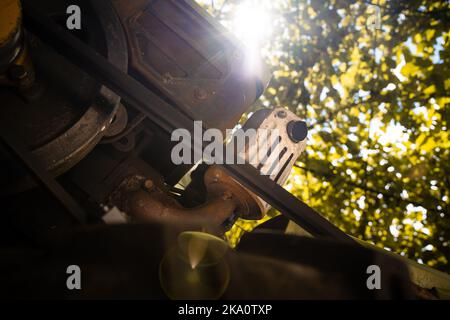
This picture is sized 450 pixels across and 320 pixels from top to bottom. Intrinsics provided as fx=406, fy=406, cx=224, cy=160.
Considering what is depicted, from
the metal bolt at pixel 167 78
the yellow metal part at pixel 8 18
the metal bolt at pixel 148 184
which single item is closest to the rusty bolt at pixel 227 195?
the metal bolt at pixel 148 184

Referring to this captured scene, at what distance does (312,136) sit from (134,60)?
5.72 meters

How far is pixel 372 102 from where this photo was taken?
6523 mm

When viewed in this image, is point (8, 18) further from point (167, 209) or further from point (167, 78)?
point (167, 209)

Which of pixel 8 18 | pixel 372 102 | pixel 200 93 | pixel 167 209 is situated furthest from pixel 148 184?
pixel 372 102

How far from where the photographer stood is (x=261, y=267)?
1.15 m

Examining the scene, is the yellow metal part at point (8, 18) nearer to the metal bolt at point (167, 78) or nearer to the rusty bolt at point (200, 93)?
the metal bolt at point (167, 78)

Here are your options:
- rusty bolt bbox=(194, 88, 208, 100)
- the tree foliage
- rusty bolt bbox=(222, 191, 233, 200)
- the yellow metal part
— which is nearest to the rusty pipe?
rusty bolt bbox=(222, 191, 233, 200)

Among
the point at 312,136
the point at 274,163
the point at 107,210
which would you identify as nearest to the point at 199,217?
the point at 274,163

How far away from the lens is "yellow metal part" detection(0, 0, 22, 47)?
1.48 metres

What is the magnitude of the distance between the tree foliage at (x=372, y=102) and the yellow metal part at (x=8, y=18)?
4.66m

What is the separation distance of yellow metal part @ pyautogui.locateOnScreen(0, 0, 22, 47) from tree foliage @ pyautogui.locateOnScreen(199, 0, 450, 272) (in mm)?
4665

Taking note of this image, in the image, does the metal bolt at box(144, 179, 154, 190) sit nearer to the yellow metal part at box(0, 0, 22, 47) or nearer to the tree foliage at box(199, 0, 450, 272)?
the yellow metal part at box(0, 0, 22, 47)

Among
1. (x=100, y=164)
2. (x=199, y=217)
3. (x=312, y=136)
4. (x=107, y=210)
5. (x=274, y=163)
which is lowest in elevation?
(x=107, y=210)

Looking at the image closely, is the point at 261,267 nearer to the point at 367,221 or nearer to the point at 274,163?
the point at 274,163
